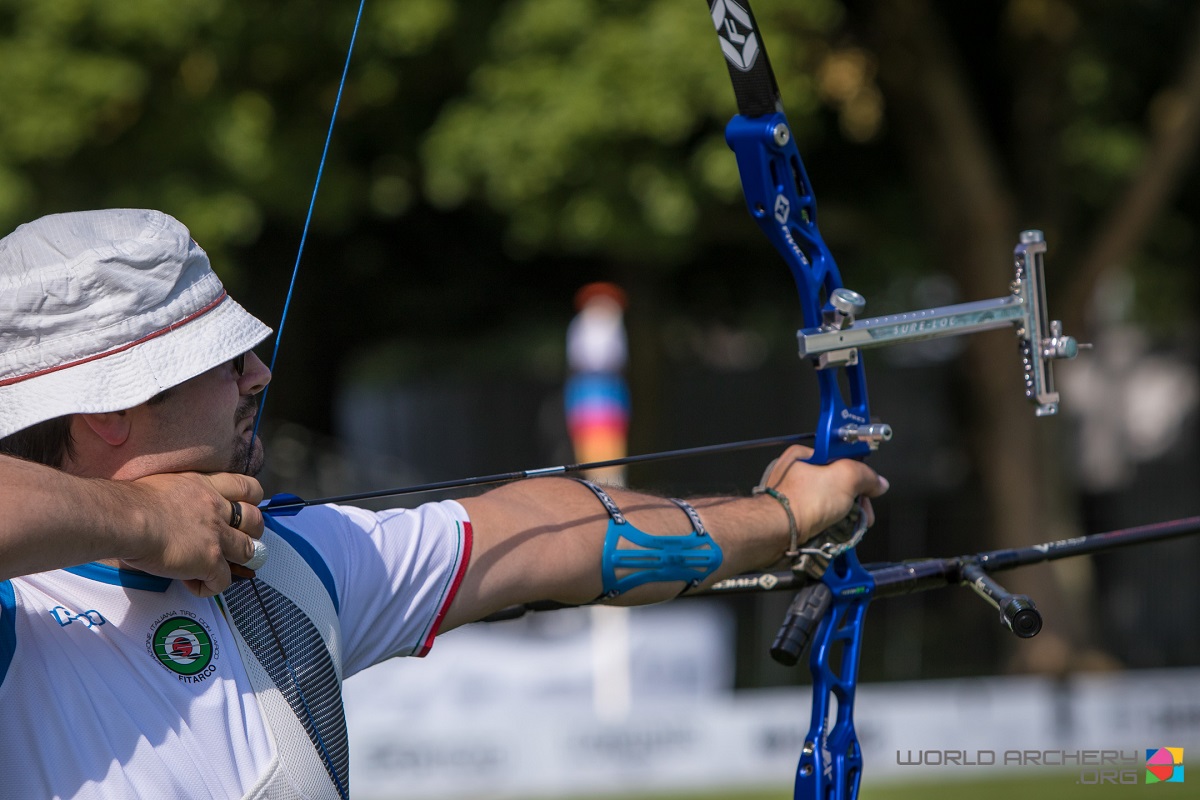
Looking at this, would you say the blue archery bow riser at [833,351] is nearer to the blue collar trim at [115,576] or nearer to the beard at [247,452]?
the beard at [247,452]

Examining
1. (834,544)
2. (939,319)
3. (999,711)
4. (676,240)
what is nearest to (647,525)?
(834,544)

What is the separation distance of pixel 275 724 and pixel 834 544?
986 mm

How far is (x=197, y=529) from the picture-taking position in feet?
4.81

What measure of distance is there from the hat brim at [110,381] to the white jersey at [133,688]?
18 cm

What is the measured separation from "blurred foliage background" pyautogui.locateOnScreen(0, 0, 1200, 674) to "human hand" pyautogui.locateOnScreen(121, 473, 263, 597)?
13.9ft

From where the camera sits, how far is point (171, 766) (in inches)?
57.0

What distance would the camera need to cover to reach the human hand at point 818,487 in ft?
6.96

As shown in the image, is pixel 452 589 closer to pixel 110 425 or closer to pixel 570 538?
pixel 570 538

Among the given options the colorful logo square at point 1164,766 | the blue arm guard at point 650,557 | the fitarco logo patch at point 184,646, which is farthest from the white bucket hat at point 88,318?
the colorful logo square at point 1164,766

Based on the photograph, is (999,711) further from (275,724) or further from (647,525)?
(275,724)

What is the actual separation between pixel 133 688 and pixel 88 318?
1.33ft

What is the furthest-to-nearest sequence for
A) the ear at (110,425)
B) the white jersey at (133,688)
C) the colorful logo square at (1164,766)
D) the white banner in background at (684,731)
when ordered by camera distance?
1. the white banner in background at (684,731)
2. the colorful logo square at (1164,766)
3. the ear at (110,425)
4. the white jersey at (133,688)

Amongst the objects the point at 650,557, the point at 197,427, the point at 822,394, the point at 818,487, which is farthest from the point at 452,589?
the point at 822,394

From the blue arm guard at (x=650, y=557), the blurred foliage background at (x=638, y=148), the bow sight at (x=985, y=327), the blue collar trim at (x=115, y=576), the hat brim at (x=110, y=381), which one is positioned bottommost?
the blue collar trim at (x=115, y=576)
